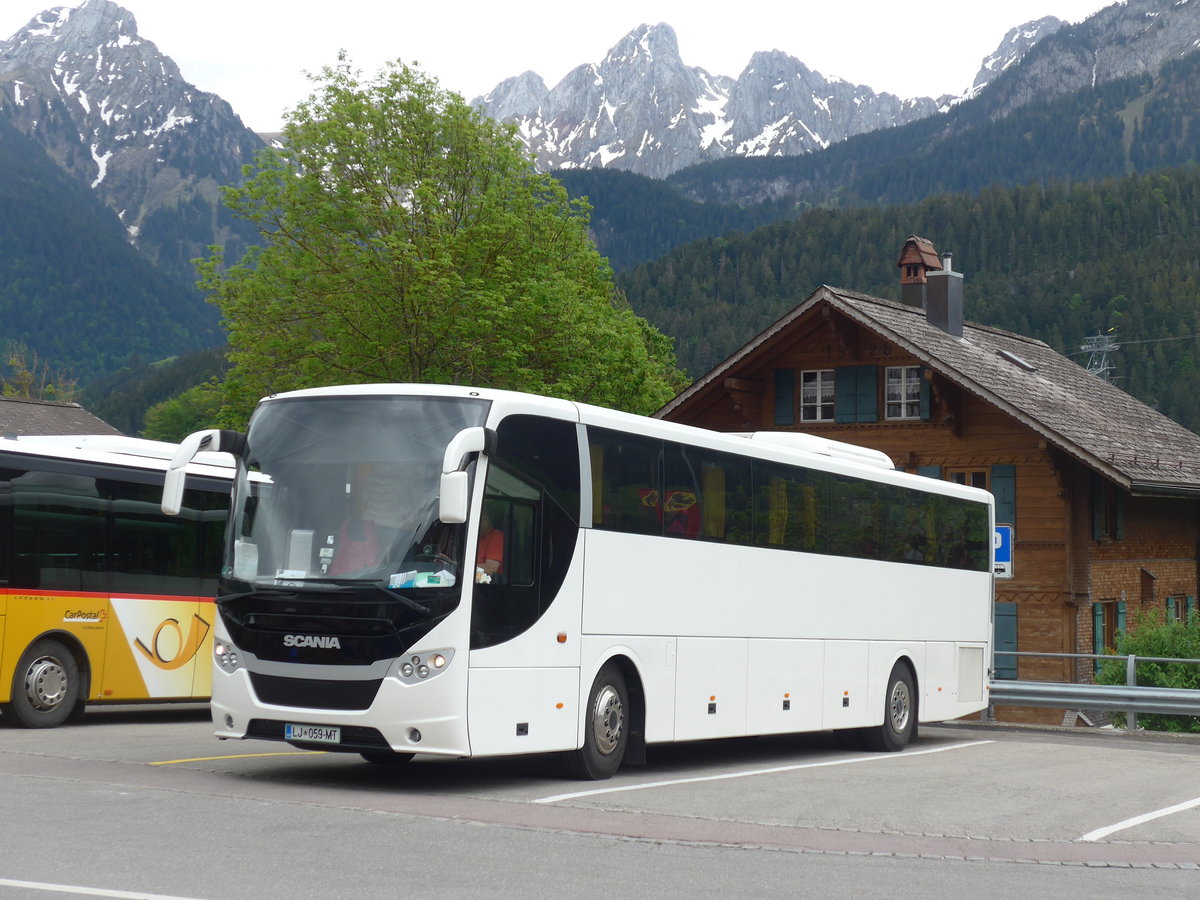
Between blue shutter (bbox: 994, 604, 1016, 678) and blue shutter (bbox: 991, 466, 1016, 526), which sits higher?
blue shutter (bbox: 991, 466, 1016, 526)

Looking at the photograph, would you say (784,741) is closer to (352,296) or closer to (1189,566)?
(352,296)

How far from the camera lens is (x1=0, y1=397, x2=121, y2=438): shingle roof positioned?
46.7m

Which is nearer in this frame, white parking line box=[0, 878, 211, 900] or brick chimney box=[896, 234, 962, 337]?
white parking line box=[0, 878, 211, 900]

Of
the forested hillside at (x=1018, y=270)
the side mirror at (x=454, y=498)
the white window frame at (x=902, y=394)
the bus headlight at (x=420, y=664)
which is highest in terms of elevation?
the forested hillside at (x=1018, y=270)

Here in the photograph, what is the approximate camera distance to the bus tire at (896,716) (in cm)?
1808

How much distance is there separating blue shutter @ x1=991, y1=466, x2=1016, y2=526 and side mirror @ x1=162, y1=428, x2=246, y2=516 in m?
25.0

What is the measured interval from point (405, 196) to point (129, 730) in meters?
23.2

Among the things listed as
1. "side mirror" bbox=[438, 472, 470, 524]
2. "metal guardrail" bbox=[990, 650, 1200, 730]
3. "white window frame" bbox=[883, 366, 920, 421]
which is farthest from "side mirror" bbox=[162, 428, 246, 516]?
"white window frame" bbox=[883, 366, 920, 421]

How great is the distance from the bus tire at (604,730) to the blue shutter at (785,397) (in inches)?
954

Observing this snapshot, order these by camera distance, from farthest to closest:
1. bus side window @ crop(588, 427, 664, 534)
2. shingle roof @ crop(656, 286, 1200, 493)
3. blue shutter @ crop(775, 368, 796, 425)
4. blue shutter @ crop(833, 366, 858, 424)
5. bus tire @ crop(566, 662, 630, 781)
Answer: blue shutter @ crop(775, 368, 796, 425)
blue shutter @ crop(833, 366, 858, 424)
shingle roof @ crop(656, 286, 1200, 493)
bus side window @ crop(588, 427, 664, 534)
bus tire @ crop(566, 662, 630, 781)

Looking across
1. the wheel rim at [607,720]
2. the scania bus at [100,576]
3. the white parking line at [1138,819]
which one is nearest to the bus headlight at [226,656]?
the wheel rim at [607,720]

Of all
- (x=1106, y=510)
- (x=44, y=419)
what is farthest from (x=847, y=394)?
(x=44, y=419)

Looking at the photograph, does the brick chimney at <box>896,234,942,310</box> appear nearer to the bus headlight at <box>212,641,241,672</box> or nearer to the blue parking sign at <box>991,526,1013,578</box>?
the blue parking sign at <box>991,526,1013,578</box>

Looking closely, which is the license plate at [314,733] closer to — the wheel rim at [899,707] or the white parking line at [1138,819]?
the white parking line at [1138,819]
